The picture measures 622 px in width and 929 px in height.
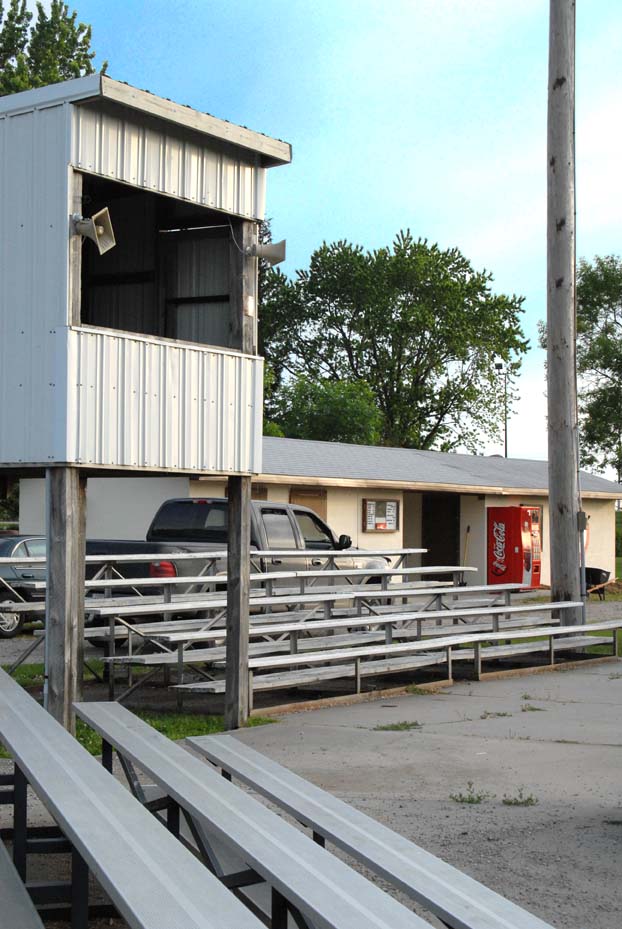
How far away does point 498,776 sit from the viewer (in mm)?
8500

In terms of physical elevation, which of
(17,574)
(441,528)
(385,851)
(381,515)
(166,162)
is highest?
(166,162)

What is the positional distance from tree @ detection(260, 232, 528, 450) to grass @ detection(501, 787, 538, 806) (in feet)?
170

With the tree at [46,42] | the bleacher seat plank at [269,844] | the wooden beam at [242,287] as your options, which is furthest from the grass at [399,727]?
the tree at [46,42]

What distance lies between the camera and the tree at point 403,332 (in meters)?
60.9

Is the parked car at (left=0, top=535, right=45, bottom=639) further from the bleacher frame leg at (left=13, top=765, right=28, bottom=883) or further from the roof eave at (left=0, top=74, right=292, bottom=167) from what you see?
the bleacher frame leg at (left=13, top=765, right=28, bottom=883)

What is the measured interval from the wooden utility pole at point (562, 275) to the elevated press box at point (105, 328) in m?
6.34

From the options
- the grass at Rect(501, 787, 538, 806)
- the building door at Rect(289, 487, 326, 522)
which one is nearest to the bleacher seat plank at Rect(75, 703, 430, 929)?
the grass at Rect(501, 787, 538, 806)

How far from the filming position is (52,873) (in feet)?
19.5

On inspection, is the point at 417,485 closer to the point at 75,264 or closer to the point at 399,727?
the point at 399,727

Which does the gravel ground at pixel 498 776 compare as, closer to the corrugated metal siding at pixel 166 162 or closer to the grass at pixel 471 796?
the grass at pixel 471 796

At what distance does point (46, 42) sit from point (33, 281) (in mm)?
39710

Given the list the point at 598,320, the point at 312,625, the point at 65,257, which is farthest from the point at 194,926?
the point at 598,320

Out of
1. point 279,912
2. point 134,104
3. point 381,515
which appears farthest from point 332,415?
point 279,912

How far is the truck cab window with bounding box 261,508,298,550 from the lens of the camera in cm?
1659
